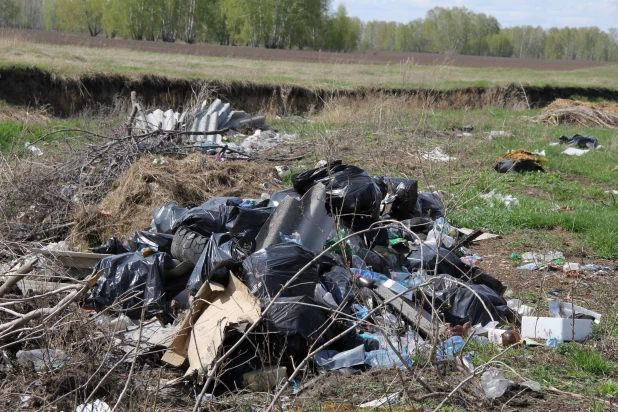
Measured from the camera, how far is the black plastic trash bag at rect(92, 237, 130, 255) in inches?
211

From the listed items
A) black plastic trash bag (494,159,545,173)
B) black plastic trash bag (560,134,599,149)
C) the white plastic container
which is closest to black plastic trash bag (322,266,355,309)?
the white plastic container

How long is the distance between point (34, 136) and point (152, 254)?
7.04 meters

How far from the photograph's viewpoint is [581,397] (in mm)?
3312

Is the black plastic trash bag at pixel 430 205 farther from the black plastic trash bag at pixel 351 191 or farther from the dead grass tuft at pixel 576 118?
the dead grass tuft at pixel 576 118

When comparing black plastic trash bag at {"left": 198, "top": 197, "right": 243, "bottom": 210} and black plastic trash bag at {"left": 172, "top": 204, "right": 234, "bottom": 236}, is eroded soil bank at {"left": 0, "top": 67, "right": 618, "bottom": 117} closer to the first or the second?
black plastic trash bag at {"left": 198, "top": 197, "right": 243, "bottom": 210}

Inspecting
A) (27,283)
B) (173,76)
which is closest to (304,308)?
(27,283)

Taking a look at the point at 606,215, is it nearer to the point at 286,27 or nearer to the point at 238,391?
the point at 238,391

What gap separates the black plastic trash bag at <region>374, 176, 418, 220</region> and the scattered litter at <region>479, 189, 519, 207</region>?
1.72 metres

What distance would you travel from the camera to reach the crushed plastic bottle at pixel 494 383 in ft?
10.7

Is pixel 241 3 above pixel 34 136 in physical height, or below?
above

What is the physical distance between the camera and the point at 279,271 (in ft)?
13.9

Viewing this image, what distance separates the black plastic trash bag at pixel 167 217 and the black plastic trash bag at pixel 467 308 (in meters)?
2.43

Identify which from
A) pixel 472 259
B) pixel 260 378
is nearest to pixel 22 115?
pixel 472 259

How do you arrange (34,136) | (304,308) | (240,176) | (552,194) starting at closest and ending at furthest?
(304,308)
(240,176)
(552,194)
(34,136)
